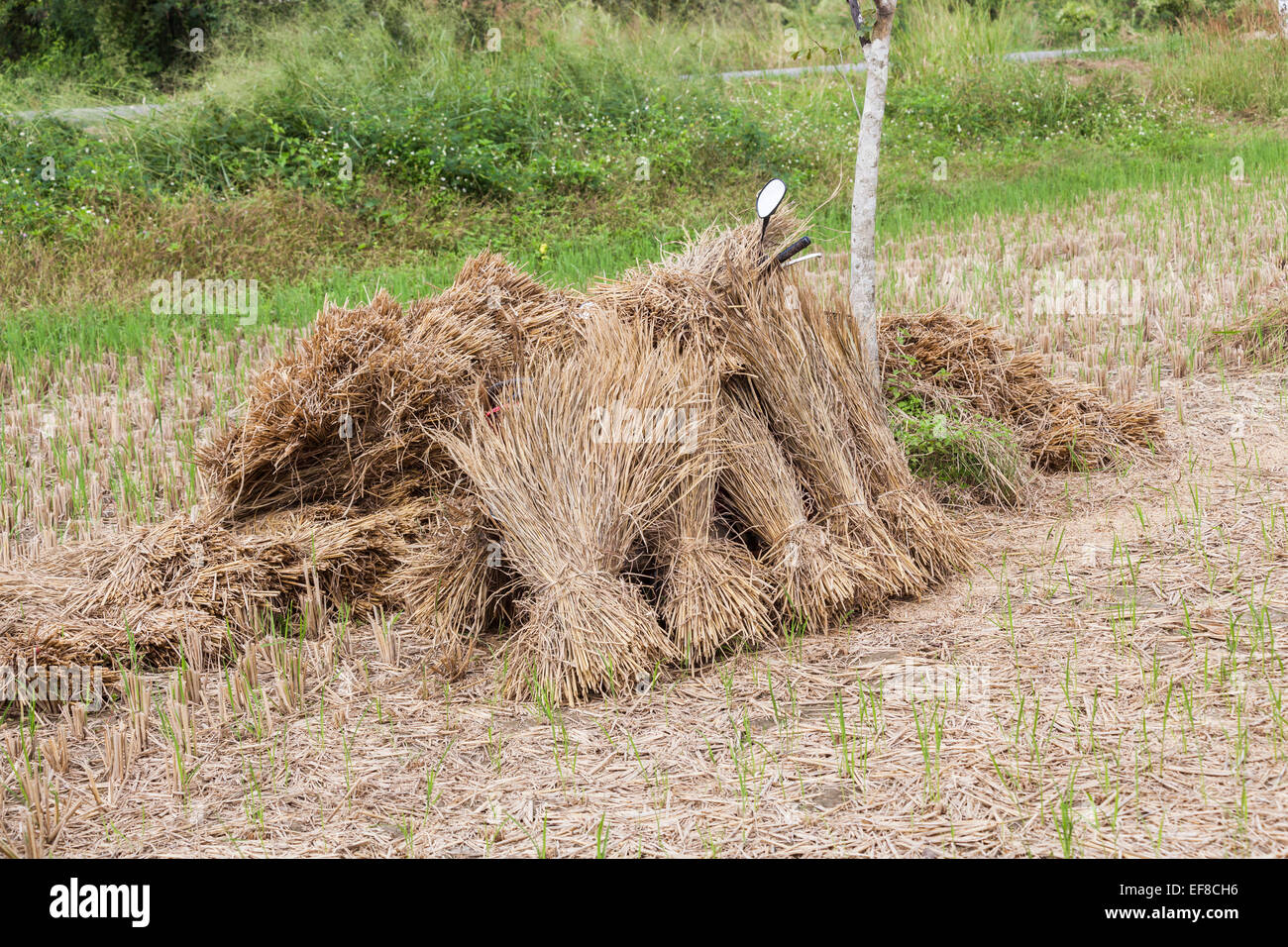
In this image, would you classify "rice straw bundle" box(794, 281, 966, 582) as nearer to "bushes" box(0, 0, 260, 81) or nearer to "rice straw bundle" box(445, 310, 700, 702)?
"rice straw bundle" box(445, 310, 700, 702)

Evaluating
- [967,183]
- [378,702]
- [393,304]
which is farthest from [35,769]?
[967,183]

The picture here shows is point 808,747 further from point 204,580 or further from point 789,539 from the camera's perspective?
point 204,580

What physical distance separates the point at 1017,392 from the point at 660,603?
214 cm

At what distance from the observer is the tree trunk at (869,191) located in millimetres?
3949

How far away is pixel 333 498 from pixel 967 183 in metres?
9.62

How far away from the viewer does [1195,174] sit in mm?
10773

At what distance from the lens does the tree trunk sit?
3949mm

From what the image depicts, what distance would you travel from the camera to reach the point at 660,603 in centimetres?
336

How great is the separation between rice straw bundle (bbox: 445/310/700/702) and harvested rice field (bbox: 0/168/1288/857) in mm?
12

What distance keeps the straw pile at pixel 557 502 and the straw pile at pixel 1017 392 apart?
34.2 inches

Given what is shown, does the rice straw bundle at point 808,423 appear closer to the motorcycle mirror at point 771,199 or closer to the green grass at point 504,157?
the motorcycle mirror at point 771,199

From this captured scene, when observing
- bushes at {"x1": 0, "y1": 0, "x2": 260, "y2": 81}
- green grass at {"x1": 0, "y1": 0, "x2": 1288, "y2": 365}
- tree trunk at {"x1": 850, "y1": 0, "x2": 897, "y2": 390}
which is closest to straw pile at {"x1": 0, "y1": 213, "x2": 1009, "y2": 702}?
tree trunk at {"x1": 850, "y1": 0, "x2": 897, "y2": 390}

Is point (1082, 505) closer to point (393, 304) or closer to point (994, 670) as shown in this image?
point (994, 670)
